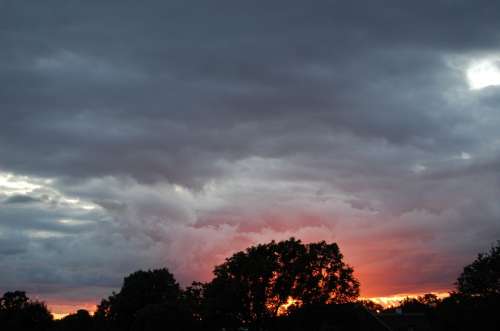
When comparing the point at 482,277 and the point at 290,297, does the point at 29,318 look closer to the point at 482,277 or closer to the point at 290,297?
the point at 290,297

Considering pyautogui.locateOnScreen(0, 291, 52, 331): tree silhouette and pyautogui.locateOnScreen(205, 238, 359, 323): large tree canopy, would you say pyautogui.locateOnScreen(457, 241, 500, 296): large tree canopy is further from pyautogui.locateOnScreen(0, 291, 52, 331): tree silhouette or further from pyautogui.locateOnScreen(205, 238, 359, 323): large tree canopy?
pyautogui.locateOnScreen(0, 291, 52, 331): tree silhouette

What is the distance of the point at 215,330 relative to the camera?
10138 cm

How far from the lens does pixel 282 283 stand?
97.2 metres

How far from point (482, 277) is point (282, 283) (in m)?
30.0

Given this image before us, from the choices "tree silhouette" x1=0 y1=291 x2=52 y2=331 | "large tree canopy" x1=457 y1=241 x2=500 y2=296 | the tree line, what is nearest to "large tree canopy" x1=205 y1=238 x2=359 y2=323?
the tree line

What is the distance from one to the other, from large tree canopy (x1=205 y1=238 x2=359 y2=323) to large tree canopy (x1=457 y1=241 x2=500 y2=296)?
16302 millimetres

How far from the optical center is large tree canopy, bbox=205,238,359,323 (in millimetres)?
96312

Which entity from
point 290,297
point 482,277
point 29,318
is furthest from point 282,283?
point 29,318

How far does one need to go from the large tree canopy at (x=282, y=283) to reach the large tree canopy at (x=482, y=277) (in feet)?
53.5

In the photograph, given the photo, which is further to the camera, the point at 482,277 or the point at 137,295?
the point at 137,295

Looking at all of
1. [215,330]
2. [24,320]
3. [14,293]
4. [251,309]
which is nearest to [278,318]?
[251,309]

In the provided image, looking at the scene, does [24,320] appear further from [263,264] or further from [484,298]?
[484,298]

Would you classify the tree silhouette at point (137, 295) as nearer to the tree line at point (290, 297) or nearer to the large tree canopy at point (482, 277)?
the tree line at point (290, 297)

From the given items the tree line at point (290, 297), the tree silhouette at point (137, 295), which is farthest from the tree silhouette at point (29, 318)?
the tree line at point (290, 297)
